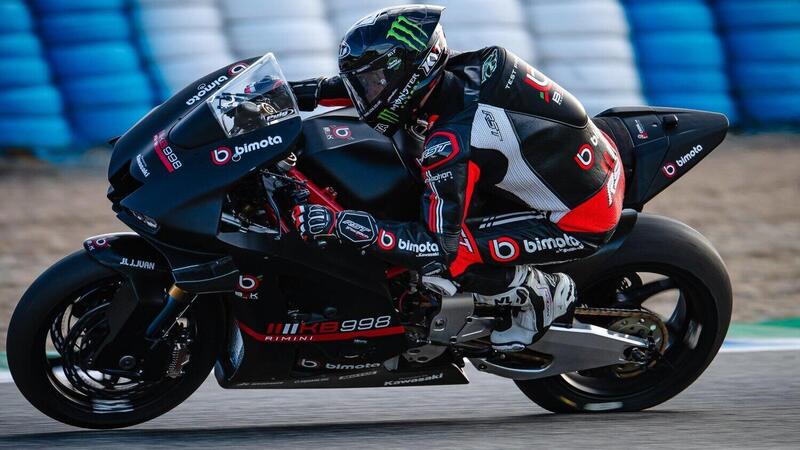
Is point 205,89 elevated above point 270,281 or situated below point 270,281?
above

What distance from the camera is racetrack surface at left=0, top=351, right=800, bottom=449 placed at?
166 inches

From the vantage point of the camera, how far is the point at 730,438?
426 centimetres

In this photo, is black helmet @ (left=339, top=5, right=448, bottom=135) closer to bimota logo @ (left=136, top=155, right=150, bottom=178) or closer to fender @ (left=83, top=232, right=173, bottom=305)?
bimota logo @ (left=136, top=155, right=150, bottom=178)

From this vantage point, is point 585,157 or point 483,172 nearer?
point 483,172

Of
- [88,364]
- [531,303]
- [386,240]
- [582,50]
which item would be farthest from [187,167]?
[582,50]

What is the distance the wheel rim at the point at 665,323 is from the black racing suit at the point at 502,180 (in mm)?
381

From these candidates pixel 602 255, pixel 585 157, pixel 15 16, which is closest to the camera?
pixel 585 157

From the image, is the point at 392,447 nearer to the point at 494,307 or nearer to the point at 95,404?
the point at 494,307

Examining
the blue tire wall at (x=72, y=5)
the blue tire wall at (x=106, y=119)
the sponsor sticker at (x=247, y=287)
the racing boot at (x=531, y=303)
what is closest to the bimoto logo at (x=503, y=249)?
the racing boot at (x=531, y=303)

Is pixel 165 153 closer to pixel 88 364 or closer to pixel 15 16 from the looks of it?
pixel 88 364

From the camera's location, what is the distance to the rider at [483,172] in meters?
4.03

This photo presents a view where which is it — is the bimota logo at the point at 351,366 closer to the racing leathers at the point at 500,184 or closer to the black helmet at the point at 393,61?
the racing leathers at the point at 500,184

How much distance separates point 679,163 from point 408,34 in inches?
51.0

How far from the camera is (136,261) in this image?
415cm
